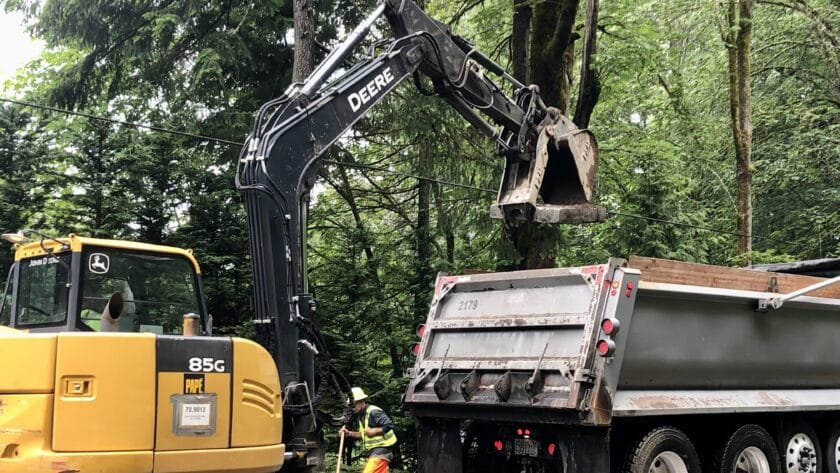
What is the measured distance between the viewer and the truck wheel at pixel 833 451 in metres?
8.54

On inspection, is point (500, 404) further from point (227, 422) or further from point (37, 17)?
point (37, 17)

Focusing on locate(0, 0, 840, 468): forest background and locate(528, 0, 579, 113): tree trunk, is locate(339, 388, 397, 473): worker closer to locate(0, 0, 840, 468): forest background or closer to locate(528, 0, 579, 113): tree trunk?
locate(0, 0, 840, 468): forest background

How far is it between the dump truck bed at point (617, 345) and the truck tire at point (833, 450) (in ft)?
1.61

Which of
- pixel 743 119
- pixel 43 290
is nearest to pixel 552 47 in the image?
pixel 743 119

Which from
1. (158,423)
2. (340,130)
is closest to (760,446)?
(340,130)

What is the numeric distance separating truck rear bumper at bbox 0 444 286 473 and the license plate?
2.28 m

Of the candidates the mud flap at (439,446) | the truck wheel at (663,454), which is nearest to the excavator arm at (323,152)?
the mud flap at (439,446)

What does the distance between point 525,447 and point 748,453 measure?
2.25 m

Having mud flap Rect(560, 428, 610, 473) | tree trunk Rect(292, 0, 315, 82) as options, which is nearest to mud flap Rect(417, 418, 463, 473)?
mud flap Rect(560, 428, 610, 473)

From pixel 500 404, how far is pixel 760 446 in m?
2.76

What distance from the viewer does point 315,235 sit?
15508 millimetres

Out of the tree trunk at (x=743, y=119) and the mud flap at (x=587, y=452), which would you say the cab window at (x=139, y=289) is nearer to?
the mud flap at (x=587, y=452)

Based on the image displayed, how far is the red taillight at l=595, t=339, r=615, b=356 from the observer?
20.6ft

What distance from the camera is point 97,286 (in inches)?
235
